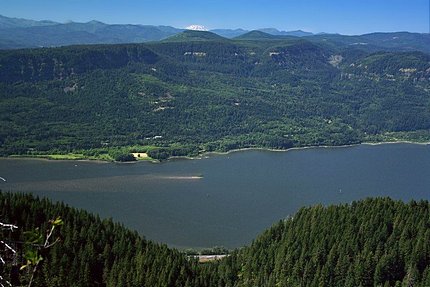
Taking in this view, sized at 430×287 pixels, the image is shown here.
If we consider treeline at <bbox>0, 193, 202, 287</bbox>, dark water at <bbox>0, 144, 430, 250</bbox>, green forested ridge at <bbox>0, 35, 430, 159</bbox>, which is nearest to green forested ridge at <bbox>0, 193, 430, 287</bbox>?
treeline at <bbox>0, 193, 202, 287</bbox>

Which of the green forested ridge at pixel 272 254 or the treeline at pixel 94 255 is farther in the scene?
the green forested ridge at pixel 272 254

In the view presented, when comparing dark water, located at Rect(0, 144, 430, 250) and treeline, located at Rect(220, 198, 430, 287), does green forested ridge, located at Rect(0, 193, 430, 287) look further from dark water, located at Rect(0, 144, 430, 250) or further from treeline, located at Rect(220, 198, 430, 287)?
dark water, located at Rect(0, 144, 430, 250)

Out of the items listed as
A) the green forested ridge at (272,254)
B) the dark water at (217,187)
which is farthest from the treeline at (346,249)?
the dark water at (217,187)

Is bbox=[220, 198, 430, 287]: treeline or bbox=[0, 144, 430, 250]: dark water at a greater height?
bbox=[220, 198, 430, 287]: treeline

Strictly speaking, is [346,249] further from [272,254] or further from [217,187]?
[217,187]

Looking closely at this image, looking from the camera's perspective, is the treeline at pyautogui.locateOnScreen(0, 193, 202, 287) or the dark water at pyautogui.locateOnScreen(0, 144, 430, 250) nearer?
the treeline at pyautogui.locateOnScreen(0, 193, 202, 287)

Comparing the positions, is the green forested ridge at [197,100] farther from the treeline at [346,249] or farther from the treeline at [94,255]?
the treeline at [94,255]
